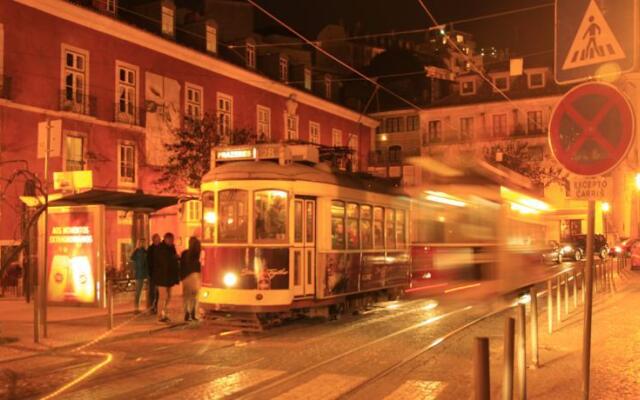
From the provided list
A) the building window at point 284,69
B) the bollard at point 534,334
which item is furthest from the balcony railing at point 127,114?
the bollard at point 534,334

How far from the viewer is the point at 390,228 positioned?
16547 mm

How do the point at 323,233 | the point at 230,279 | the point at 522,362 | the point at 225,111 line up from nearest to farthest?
the point at 522,362 → the point at 230,279 → the point at 323,233 → the point at 225,111

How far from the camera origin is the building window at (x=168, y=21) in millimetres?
32312

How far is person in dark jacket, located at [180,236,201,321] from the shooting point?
14.6m

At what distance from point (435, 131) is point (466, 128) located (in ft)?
9.10

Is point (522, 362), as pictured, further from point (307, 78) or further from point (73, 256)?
point (307, 78)

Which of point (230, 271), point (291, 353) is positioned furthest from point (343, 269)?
point (291, 353)

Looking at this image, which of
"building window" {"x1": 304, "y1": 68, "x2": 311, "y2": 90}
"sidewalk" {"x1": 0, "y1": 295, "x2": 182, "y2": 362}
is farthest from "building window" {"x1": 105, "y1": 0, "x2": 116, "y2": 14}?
"building window" {"x1": 304, "y1": 68, "x2": 311, "y2": 90}

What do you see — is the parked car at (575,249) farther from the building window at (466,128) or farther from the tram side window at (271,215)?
the tram side window at (271,215)

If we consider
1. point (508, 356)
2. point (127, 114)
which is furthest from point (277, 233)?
point (127, 114)

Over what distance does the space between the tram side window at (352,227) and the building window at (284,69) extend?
27.8 meters

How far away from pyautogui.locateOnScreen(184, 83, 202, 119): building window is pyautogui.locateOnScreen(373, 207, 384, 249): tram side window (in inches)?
768

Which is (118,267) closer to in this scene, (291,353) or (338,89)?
(291,353)

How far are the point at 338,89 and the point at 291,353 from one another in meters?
40.7
